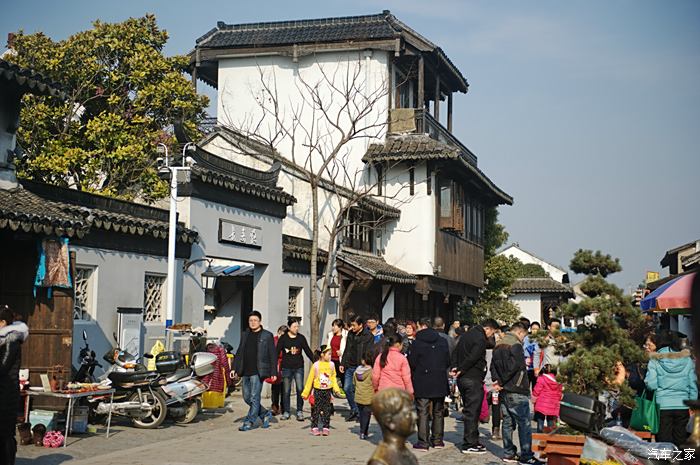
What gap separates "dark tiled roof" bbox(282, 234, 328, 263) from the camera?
21250 mm

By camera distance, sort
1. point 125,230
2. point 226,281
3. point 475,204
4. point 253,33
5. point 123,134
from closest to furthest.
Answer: point 125,230 < point 226,281 < point 123,134 < point 253,33 < point 475,204

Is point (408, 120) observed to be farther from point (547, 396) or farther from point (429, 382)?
point (547, 396)

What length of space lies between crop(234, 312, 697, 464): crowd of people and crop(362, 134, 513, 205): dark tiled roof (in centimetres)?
1080

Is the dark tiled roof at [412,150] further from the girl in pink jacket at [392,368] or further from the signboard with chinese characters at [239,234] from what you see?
the girl in pink jacket at [392,368]

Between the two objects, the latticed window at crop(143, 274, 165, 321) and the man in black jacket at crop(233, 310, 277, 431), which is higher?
the latticed window at crop(143, 274, 165, 321)

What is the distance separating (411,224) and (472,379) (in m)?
15.2

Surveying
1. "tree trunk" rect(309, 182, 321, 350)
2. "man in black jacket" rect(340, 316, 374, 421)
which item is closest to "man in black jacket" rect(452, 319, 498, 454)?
"man in black jacket" rect(340, 316, 374, 421)

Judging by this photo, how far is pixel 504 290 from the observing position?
38.0m

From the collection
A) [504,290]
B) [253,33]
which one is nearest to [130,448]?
[253,33]

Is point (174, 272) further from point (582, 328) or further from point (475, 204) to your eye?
point (475, 204)

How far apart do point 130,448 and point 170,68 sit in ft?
54.8

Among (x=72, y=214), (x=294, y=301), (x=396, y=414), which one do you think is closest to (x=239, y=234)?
(x=294, y=301)

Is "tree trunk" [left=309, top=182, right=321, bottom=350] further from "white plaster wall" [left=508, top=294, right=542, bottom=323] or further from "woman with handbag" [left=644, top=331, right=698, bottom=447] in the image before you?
"white plaster wall" [left=508, top=294, right=542, bottom=323]

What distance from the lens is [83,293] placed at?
568 inches
